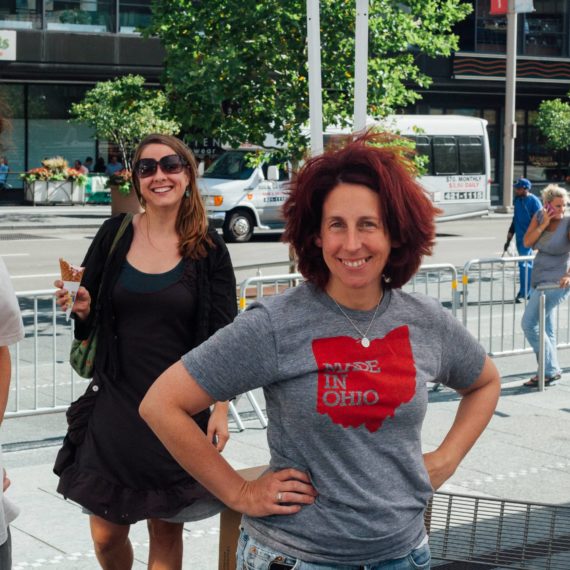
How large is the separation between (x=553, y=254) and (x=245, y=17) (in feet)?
15.9

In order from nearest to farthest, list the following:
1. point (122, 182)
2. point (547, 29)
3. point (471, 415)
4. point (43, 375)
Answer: point (471, 415)
point (43, 375)
point (122, 182)
point (547, 29)

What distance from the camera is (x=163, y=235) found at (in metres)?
4.34

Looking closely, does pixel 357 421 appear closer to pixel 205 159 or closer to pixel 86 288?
pixel 86 288

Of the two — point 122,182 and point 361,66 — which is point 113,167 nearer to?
point 122,182

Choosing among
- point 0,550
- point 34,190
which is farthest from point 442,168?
point 0,550

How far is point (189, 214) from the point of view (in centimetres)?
437

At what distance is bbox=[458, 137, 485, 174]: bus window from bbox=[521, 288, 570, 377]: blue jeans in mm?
17798

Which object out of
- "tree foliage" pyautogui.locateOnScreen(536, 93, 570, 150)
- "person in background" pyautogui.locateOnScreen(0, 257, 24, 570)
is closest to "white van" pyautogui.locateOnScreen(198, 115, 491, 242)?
"tree foliage" pyautogui.locateOnScreen(536, 93, 570, 150)

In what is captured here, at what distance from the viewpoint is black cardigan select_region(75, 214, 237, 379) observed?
420cm

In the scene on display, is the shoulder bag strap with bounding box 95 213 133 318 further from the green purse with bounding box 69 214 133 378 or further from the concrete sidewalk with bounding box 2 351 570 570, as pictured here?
the concrete sidewalk with bounding box 2 351 570 570

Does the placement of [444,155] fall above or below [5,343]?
above

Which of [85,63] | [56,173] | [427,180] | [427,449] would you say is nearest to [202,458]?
[427,449]

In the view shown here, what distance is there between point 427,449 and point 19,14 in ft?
97.9

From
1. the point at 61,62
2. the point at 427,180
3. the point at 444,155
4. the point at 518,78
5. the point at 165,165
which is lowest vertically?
the point at 165,165
